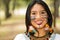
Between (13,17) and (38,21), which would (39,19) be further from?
(13,17)

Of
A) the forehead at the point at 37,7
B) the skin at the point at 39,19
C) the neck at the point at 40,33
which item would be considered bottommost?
the neck at the point at 40,33

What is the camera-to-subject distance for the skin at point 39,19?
1.18 metres

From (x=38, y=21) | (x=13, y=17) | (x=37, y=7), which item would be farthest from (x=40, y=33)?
(x=13, y=17)

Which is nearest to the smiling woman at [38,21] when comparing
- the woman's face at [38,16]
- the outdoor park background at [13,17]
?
the woman's face at [38,16]

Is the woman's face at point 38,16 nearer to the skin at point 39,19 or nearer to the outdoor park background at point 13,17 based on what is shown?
the skin at point 39,19

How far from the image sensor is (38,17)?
47.3 inches

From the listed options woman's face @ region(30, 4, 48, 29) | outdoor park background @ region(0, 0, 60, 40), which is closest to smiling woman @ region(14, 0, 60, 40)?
woman's face @ region(30, 4, 48, 29)

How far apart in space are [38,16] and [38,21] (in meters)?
0.04

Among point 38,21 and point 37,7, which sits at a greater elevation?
point 37,7

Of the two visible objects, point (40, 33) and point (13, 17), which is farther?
point (13, 17)

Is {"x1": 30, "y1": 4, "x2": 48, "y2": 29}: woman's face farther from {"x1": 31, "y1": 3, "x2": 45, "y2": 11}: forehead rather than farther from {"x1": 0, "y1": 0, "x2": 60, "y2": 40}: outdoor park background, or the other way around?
{"x1": 0, "y1": 0, "x2": 60, "y2": 40}: outdoor park background

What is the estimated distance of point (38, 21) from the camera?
3.96 feet

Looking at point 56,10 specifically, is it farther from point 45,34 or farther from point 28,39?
point 28,39

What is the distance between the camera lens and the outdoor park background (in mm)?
1447
